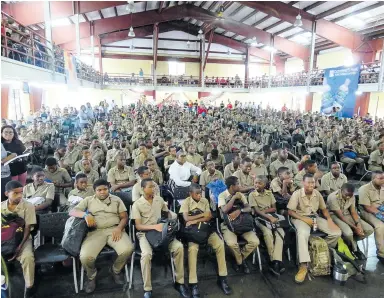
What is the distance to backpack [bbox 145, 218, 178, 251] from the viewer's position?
123 inches

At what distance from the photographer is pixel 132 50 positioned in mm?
23750

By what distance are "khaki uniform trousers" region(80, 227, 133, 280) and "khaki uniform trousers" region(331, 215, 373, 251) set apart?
8.76 feet

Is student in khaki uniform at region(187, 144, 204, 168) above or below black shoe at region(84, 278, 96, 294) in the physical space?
above

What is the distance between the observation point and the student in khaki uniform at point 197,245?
316 centimetres

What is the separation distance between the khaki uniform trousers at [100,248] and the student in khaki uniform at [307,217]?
2003 mm

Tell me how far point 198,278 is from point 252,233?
0.84m

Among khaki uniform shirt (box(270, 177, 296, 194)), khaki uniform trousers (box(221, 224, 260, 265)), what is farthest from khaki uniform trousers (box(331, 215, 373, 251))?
khaki uniform trousers (box(221, 224, 260, 265))

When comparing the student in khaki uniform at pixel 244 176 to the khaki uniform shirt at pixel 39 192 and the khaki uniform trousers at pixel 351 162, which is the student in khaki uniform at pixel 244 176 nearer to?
the khaki uniform shirt at pixel 39 192

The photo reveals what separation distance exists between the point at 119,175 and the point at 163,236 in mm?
1993

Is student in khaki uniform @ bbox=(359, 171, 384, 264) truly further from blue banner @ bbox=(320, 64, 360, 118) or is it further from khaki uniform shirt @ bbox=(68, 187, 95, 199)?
blue banner @ bbox=(320, 64, 360, 118)

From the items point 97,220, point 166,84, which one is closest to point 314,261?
point 97,220

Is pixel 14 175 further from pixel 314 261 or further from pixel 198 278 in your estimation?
pixel 314 261

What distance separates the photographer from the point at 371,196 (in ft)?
13.0

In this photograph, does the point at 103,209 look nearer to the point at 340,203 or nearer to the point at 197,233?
the point at 197,233
